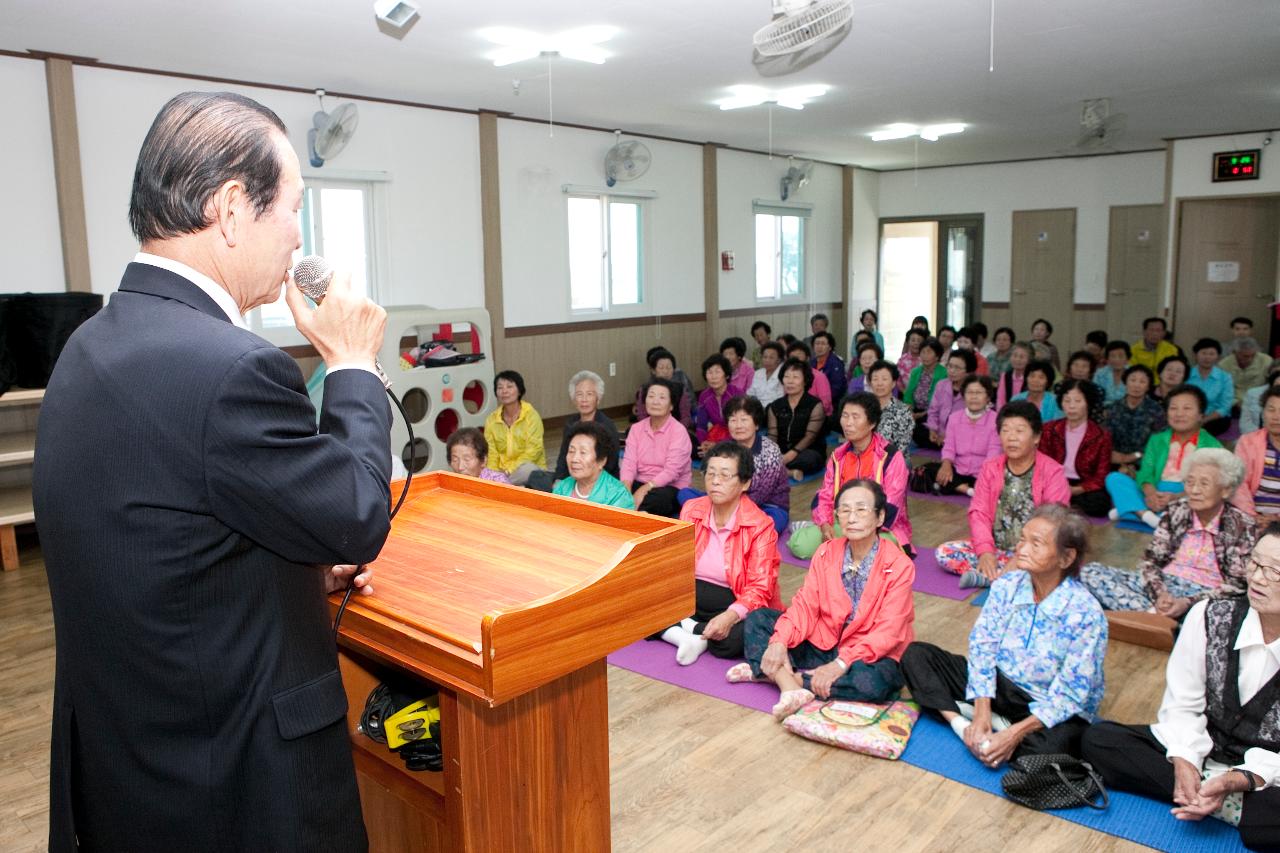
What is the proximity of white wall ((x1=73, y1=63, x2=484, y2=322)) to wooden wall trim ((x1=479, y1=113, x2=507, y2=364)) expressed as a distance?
55mm

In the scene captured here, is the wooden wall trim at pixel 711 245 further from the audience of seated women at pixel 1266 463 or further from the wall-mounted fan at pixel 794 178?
the audience of seated women at pixel 1266 463

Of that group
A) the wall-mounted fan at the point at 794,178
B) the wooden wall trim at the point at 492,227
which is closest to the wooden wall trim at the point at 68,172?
the wooden wall trim at the point at 492,227

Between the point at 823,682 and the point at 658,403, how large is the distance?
2.74 meters

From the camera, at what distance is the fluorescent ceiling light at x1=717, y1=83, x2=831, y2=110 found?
23.0 feet

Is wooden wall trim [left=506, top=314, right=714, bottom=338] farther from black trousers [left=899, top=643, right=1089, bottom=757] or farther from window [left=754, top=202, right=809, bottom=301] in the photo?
black trousers [left=899, top=643, right=1089, bottom=757]

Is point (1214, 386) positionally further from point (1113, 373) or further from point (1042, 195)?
point (1042, 195)

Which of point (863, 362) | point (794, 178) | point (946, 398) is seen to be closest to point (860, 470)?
point (946, 398)

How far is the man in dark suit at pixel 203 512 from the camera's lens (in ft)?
3.05

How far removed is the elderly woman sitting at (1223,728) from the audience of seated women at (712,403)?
4.99m

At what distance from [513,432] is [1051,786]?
4.03 metres

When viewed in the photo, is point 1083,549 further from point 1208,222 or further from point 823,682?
point 1208,222

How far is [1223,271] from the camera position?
10.4 metres

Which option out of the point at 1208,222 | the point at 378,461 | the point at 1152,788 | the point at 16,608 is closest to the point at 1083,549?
the point at 1152,788

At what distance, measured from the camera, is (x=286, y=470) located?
3.04 feet
